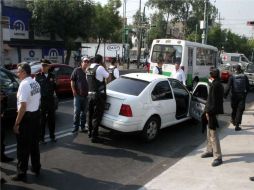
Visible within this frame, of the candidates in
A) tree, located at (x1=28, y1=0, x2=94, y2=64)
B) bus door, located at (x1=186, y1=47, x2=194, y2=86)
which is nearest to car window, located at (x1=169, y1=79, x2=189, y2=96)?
bus door, located at (x1=186, y1=47, x2=194, y2=86)

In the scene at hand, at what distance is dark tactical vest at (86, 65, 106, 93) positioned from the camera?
29.0ft

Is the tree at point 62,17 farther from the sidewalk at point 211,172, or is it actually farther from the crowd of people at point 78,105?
the sidewalk at point 211,172

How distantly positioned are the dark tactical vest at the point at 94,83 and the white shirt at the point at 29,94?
2.61m

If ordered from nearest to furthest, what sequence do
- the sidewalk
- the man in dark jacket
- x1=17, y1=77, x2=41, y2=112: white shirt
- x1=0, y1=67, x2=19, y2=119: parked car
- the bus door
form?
x1=17, y1=77, x2=41, y2=112: white shirt, the sidewalk, the man in dark jacket, x1=0, y1=67, x2=19, y2=119: parked car, the bus door

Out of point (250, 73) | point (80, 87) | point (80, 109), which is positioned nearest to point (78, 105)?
point (80, 109)

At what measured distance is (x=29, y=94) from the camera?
609cm

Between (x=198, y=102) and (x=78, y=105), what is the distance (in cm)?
301

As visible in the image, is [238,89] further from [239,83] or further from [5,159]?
[5,159]

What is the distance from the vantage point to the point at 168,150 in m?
8.70

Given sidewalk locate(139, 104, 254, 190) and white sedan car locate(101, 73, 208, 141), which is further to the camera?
white sedan car locate(101, 73, 208, 141)

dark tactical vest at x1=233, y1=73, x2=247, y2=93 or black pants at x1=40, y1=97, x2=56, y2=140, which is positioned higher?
dark tactical vest at x1=233, y1=73, x2=247, y2=93

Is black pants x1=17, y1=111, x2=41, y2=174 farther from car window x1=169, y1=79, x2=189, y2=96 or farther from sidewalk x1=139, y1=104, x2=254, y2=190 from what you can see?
car window x1=169, y1=79, x2=189, y2=96

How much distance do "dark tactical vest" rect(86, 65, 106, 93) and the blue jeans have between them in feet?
1.83

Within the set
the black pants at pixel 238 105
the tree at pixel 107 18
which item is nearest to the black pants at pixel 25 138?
the black pants at pixel 238 105
